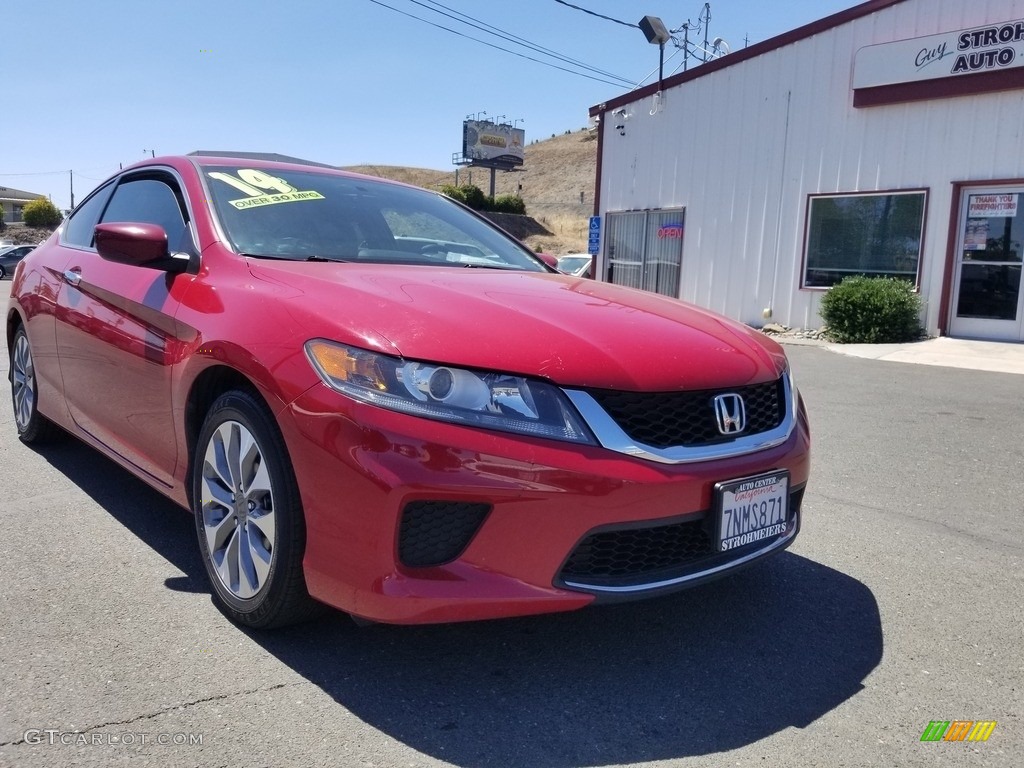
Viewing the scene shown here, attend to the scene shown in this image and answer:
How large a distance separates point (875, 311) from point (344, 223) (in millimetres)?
10615

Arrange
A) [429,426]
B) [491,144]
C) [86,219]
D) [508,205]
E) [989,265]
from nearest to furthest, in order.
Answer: [429,426] < [86,219] < [989,265] < [508,205] < [491,144]

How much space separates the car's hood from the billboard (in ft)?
219

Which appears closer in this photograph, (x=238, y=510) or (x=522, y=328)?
(x=522, y=328)

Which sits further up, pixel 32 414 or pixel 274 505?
pixel 274 505

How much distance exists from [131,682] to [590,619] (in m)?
1.44

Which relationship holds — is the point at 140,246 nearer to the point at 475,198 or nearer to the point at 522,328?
the point at 522,328

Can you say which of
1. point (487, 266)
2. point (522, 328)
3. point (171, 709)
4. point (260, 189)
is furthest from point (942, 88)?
point (171, 709)

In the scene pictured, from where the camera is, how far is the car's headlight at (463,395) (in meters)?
2.16

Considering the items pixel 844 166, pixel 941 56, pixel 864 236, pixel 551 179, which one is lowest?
pixel 864 236

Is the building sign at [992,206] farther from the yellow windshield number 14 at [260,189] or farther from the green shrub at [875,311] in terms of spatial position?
the yellow windshield number 14 at [260,189]

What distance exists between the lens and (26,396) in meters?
4.78

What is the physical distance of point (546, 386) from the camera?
222 cm

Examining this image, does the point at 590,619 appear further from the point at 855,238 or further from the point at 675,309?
the point at 855,238

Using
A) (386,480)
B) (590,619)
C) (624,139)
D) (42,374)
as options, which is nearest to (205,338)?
(386,480)
